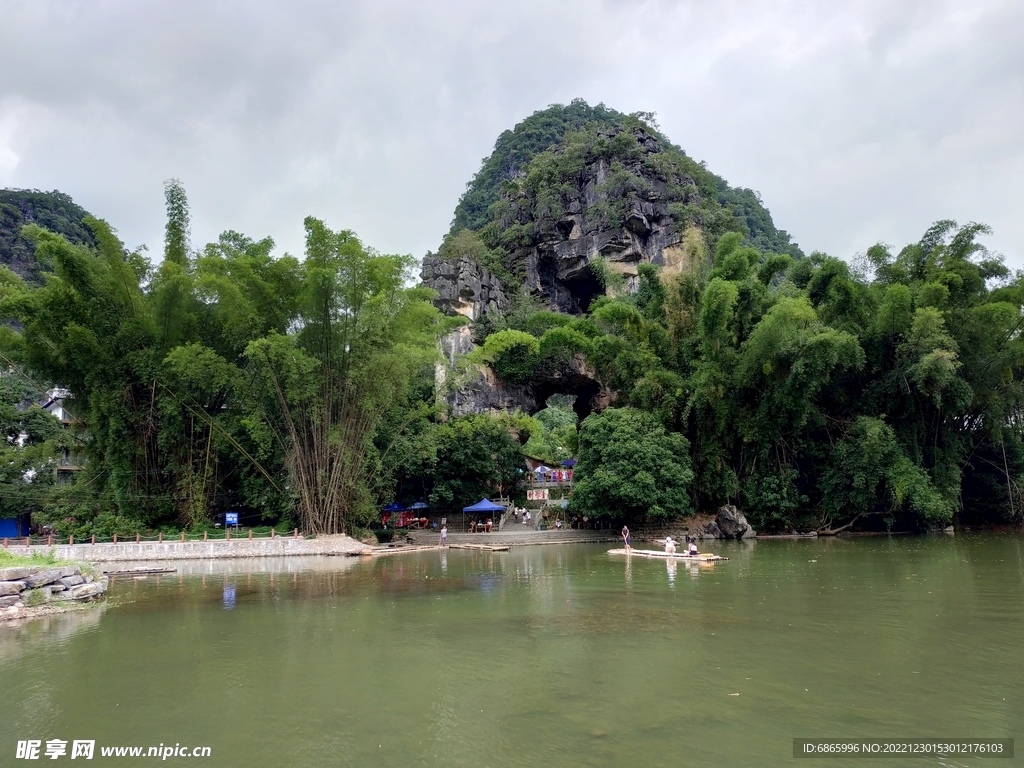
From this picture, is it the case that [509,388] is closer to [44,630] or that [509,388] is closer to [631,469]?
[631,469]

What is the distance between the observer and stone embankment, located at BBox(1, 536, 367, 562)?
19.2 metres

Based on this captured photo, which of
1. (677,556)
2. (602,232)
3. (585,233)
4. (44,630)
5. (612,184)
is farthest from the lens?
(585,233)

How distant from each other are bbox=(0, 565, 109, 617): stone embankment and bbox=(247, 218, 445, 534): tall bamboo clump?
28.5 ft

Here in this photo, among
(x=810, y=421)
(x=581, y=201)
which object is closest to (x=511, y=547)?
(x=810, y=421)

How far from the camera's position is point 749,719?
4.76m

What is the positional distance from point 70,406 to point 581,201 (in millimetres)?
32369

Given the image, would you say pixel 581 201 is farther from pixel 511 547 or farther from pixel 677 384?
pixel 511 547

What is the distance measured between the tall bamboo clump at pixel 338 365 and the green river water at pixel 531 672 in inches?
376

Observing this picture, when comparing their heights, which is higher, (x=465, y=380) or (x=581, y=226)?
(x=581, y=226)

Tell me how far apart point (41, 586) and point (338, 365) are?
1141 centimetres

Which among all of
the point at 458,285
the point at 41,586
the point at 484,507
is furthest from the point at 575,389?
the point at 41,586

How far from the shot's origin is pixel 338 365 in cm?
2119

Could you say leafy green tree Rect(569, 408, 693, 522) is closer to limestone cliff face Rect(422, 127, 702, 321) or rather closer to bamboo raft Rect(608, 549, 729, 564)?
bamboo raft Rect(608, 549, 729, 564)

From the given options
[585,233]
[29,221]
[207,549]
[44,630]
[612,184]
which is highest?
[29,221]
